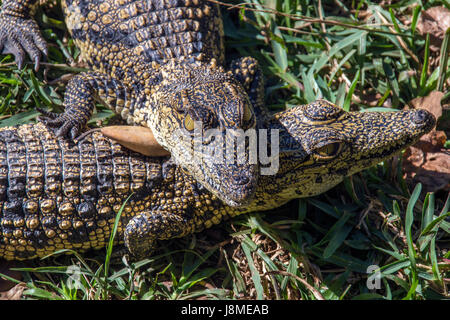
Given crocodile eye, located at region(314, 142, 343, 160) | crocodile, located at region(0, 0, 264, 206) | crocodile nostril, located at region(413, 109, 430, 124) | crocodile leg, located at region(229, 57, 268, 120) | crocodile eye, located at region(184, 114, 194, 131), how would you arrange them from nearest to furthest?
crocodile eye, located at region(184, 114, 194, 131) → crocodile eye, located at region(314, 142, 343, 160) → crocodile nostril, located at region(413, 109, 430, 124) → crocodile, located at region(0, 0, 264, 206) → crocodile leg, located at region(229, 57, 268, 120)

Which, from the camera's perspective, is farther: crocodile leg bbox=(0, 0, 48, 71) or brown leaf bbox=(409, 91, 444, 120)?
crocodile leg bbox=(0, 0, 48, 71)

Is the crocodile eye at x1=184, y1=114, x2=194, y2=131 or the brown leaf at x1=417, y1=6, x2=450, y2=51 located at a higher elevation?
the brown leaf at x1=417, y1=6, x2=450, y2=51

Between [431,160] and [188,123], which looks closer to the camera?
[188,123]

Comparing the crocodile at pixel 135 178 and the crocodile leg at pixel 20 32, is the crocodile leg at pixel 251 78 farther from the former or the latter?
the crocodile leg at pixel 20 32

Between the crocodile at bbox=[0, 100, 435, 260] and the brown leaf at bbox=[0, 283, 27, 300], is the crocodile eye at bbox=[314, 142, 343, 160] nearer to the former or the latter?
the crocodile at bbox=[0, 100, 435, 260]

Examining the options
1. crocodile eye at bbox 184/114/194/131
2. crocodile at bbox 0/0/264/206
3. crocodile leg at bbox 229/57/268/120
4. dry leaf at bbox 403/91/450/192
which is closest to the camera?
crocodile eye at bbox 184/114/194/131

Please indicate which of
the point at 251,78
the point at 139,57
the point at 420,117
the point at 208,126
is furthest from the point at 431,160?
the point at 139,57

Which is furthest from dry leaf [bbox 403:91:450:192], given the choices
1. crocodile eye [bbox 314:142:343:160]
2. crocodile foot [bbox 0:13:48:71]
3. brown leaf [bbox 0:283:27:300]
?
crocodile foot [bbox 0:13:48:71]

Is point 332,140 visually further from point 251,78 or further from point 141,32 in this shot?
point 141,32

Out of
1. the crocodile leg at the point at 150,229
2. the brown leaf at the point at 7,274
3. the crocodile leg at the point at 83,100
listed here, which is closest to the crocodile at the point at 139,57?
the crocodile leg at the point at 83,100
